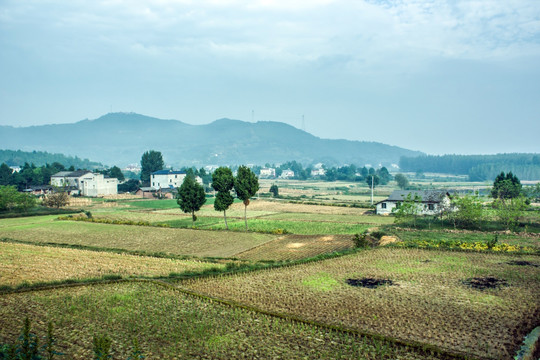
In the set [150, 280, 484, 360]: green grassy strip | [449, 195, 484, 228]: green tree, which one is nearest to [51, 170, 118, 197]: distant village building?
[449, 195, 484, 228]: green tree

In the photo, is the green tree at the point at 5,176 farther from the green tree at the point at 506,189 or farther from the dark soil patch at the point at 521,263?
the dark soil patch at the point at 521,263

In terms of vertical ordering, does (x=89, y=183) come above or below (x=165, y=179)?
below

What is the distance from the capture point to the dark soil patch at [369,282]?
21438mm

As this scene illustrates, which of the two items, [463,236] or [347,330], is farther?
[463,236]

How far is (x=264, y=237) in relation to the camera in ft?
129

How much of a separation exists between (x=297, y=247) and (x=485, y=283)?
15.1 metres

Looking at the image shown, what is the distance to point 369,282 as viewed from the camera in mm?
22016

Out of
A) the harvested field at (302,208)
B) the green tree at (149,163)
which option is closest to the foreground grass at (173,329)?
the harvested field at (302,208)

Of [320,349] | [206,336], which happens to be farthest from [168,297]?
[320,349]

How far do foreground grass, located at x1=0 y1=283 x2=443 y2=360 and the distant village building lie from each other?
A: 7837 centimetres

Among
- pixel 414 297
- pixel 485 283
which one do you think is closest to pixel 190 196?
pixel 414 297

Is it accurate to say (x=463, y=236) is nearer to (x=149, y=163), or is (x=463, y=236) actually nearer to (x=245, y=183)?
(x=245, y=183)

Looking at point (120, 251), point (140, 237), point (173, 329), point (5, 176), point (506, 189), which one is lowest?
point (173, 329)

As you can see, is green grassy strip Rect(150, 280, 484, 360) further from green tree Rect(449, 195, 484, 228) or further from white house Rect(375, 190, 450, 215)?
white house Rect(375, 190, 450, 215)
